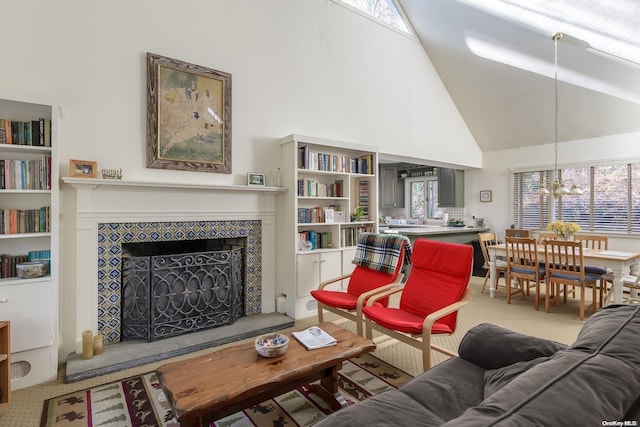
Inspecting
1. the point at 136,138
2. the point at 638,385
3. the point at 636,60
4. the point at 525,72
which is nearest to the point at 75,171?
the point at 136,138

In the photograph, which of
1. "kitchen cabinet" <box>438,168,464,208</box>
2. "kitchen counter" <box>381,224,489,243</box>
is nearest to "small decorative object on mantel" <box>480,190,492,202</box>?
"kitchen cabinet" <box>438,168,464,208</box>

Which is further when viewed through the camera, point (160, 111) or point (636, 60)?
point (636, 60)

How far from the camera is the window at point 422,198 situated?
7.78 metres

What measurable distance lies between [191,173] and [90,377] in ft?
6.34

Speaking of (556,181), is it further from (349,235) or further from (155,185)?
(155,185)

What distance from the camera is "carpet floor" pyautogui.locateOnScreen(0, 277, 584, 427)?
218 cm

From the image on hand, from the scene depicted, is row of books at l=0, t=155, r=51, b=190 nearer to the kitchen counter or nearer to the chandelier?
the kitchen counter

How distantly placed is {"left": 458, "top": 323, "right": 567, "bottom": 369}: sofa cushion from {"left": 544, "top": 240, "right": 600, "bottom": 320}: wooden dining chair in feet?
8.61

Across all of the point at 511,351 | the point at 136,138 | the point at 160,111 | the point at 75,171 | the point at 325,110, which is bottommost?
the point at 511,351

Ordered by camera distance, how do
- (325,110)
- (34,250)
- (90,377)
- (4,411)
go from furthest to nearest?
1. (325,110)
2. (34,250)
3. (90,377)
4. (4,411)

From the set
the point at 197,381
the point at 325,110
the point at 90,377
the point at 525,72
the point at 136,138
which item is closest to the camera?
the point at 197,381

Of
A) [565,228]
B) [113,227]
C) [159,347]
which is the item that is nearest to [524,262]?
[565,228]

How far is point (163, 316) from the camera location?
312 centimetres

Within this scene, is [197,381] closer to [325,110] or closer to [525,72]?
[325,110]
